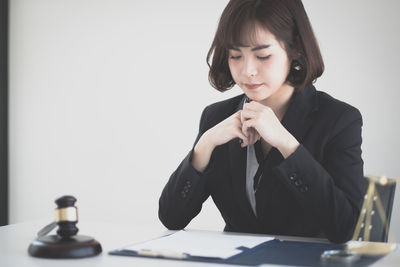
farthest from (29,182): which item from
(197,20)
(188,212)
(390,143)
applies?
(188,212)

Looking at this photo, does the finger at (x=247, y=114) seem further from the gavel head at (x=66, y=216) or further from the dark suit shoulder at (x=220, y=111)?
the gavel head at (x=66, y=216)

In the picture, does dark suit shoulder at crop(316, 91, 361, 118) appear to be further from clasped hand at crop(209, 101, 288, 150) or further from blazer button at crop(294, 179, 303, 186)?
blazer button at crop(294, 179, 303, 186)

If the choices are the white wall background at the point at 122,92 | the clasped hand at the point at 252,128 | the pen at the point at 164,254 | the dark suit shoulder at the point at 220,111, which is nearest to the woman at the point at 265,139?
the clasped hand at the point at 252,128

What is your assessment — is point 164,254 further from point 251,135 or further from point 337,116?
point 337,116

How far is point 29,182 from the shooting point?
4.55 meters

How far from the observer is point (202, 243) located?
139 cm

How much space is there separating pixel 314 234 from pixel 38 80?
10.4ft

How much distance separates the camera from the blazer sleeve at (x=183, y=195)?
5.85 feet

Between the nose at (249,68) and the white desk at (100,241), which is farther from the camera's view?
the nose at (249,68)

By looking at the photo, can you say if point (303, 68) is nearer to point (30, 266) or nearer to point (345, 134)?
point (345, 134)

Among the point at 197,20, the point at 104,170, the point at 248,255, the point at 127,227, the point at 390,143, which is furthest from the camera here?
the point at 104,170

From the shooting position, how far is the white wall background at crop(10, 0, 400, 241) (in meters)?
3.51

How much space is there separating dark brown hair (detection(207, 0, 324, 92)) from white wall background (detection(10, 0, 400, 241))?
1.63m

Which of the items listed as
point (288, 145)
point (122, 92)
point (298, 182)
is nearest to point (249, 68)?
point (288, 145)
